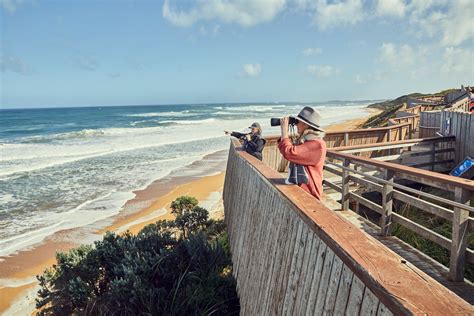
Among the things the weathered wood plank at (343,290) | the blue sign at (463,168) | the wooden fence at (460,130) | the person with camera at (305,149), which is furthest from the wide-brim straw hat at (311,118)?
the wooden fence at (460,130)

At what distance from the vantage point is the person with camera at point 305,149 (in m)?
3.30

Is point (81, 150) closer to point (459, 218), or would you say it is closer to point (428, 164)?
point (428, 164)

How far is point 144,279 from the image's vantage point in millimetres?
5160

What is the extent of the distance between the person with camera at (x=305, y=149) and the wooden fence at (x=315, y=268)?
211 millimetres

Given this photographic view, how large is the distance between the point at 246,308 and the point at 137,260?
2.10 meters

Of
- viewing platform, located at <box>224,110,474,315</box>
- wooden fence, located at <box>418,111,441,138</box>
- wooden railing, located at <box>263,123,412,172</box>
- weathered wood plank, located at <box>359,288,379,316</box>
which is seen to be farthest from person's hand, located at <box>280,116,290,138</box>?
wooden fence, located at <box>418,111,441,138</box>

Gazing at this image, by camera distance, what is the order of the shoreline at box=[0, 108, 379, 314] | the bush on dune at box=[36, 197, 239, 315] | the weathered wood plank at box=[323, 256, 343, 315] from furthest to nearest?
1. the shoreline at box=[0, 108, 379, 314]
2. the bush on dune at box=[36, 197, 239, 315]
3. the weathered wood plank at box=[323, 256, 343, 315]

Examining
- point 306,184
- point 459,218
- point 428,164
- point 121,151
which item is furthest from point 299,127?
point 121,151

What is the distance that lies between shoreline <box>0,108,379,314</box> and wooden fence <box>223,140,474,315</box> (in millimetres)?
5653

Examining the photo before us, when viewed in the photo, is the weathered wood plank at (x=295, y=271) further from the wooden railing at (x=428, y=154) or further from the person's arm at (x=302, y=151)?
the wooden railing at (x=428, y=154)

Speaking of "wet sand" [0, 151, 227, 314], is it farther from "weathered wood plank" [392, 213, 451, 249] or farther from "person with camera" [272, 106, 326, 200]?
"weathered wood plank" [392, 213, 451, 249]

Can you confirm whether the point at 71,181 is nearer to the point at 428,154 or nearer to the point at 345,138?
the point at 345,138

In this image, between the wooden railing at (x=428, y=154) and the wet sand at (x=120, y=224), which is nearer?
the wooden railing at (x=428, y=154)

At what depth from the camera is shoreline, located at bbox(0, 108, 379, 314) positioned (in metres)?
7.95
